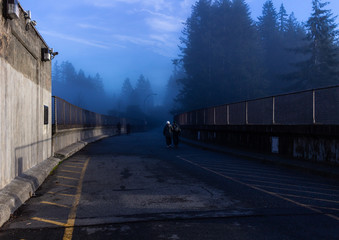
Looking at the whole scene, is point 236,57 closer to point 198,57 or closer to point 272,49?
point 198,57

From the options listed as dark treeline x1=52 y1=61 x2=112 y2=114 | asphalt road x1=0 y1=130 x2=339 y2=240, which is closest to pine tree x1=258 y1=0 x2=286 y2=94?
asphalt road x1=0 y1=130 x2=339 y2=240

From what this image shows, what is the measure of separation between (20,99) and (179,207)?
4.62 m

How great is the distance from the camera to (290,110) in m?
13.8

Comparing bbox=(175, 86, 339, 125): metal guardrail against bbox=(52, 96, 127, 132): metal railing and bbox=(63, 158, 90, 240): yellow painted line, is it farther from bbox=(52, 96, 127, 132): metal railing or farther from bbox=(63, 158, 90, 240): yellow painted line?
bbox=(52, 96, 127, 132): metal railing

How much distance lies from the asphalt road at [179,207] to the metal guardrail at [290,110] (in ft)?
8.77

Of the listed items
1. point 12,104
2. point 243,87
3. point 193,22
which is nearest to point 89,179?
point 12,104

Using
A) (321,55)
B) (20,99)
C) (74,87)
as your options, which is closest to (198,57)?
(321,55)

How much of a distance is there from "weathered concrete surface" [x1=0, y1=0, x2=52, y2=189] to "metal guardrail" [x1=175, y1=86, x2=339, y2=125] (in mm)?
9733

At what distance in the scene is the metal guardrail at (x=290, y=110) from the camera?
11414 mm

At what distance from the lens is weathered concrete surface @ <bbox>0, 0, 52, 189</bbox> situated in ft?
20.8

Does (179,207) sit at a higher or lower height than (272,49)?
lower

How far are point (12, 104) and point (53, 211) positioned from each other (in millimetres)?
2553

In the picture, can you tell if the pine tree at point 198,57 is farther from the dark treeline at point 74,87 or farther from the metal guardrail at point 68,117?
the dark treeline at point 74,87

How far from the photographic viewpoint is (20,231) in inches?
189
